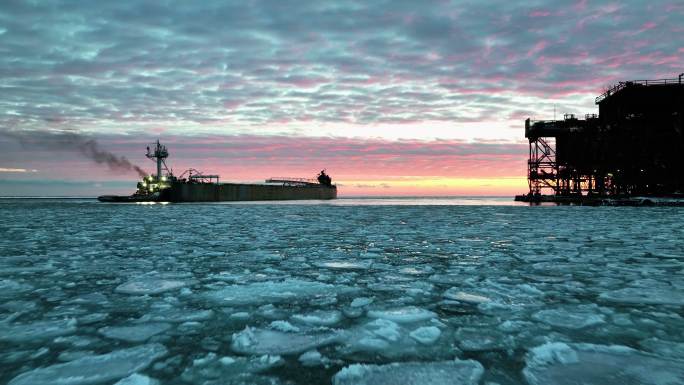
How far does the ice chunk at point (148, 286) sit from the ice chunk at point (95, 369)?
154 centimetres

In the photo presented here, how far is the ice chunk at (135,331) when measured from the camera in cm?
256

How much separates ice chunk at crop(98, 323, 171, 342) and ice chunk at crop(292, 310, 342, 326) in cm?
90

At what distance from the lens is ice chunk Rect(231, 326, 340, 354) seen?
2.32m

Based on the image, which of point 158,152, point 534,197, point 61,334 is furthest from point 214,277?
point 158,152

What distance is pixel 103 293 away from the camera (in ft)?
12.2

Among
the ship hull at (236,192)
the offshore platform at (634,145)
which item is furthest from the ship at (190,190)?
the offshore platform at (634,145)

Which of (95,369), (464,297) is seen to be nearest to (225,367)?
(95,369)

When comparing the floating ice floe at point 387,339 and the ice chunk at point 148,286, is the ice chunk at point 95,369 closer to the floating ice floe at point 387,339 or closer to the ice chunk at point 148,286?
the floating ice floe at point 387,339

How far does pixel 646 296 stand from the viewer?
347 cm

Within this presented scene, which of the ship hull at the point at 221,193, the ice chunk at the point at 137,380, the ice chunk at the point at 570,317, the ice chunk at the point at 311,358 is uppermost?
the ship hull at the point at 221,193

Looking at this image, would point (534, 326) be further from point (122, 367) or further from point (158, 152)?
point (158, 152)

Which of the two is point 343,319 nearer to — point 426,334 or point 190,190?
point 426,334

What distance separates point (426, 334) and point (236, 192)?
6555 cm

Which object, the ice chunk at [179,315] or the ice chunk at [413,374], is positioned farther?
the ice chunk at [179,315]
